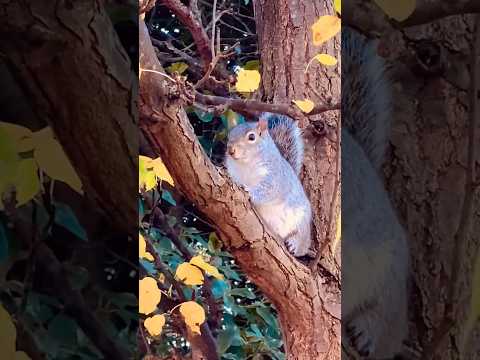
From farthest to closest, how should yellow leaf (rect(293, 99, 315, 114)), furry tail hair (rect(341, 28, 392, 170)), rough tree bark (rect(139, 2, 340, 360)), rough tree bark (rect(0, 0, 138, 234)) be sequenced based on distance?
yellow leaf (rect(293, 99, 315, 114))
rough tree bark (rect(139, 2, 340, 360))
furry tail hair (rect(341, 28, 392, 170))
rough tree bark (rect(0, 0, 138, 234))

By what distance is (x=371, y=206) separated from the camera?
66 centimetres

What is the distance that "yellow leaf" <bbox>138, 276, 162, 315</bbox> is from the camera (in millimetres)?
1134

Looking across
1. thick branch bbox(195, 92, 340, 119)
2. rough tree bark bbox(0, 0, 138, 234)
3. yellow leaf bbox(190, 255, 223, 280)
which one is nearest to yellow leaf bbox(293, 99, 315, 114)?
thick branch bbox(195, 92, 340, 119)

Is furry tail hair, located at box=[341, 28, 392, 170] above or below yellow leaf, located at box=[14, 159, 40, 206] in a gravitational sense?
above

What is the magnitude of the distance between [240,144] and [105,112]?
65 centimetres

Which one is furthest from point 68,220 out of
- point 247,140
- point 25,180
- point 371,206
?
point 247,140

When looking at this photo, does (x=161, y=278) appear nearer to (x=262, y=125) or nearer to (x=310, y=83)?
(x=262, y=125)

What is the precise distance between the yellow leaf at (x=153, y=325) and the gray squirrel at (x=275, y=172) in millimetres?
273

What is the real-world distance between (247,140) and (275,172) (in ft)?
0.31

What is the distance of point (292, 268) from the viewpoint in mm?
1260

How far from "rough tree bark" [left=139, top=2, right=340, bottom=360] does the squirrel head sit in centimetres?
7

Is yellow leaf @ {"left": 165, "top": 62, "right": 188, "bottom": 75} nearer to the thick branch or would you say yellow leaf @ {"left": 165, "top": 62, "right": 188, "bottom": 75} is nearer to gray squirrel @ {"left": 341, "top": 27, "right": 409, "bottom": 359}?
the thick branch

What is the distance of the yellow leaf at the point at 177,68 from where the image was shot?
3.65ft

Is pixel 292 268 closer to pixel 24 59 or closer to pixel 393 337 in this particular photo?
pixel 393 337
